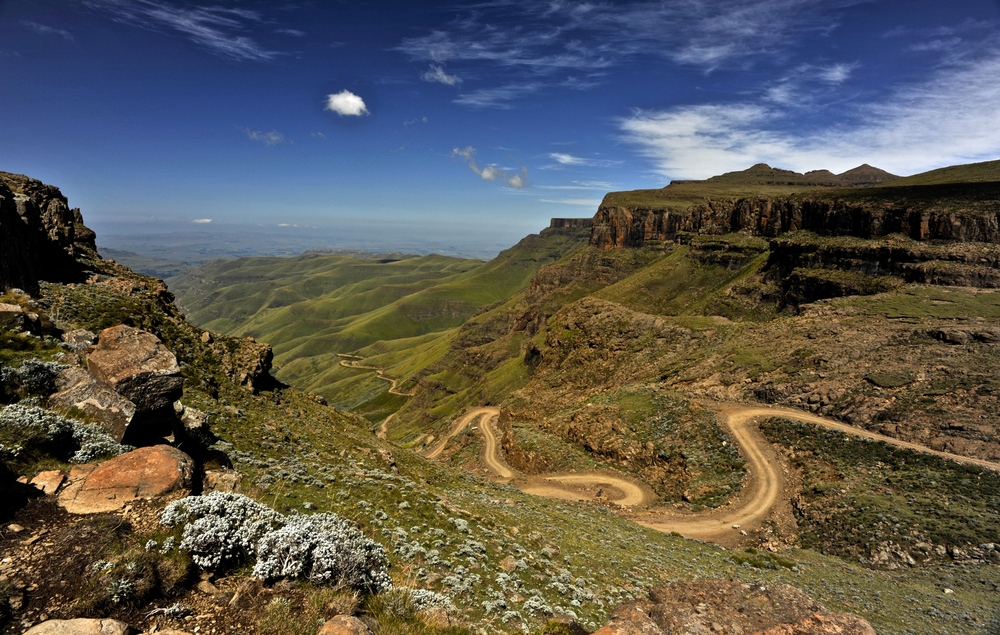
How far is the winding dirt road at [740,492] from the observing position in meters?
34.1

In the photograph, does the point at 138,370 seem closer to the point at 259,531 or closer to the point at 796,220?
the point at 259,531

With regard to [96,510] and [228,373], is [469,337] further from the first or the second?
[96,510]

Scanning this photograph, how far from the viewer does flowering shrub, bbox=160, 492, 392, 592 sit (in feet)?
26.2

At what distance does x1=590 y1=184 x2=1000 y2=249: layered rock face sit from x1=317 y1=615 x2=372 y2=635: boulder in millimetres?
93252

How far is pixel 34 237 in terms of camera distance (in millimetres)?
28516

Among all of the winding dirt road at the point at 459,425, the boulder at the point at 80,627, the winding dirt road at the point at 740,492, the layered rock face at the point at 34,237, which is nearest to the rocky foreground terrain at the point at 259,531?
the boulder at the point at 80,627

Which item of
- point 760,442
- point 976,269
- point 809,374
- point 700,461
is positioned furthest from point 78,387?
point 976,269

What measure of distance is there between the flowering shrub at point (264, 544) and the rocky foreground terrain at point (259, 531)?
45 mm

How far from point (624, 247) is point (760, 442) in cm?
13024

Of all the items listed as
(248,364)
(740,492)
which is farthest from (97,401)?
(740,492)

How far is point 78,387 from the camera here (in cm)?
1161

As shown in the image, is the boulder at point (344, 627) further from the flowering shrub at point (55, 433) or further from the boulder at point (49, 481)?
the flowering shrub at point (55, 433)

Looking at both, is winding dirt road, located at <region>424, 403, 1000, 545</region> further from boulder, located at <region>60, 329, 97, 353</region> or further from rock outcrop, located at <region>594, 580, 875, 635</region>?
boulder, located at <region>60, 329, 97, 353</region>

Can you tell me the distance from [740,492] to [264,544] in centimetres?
4142
